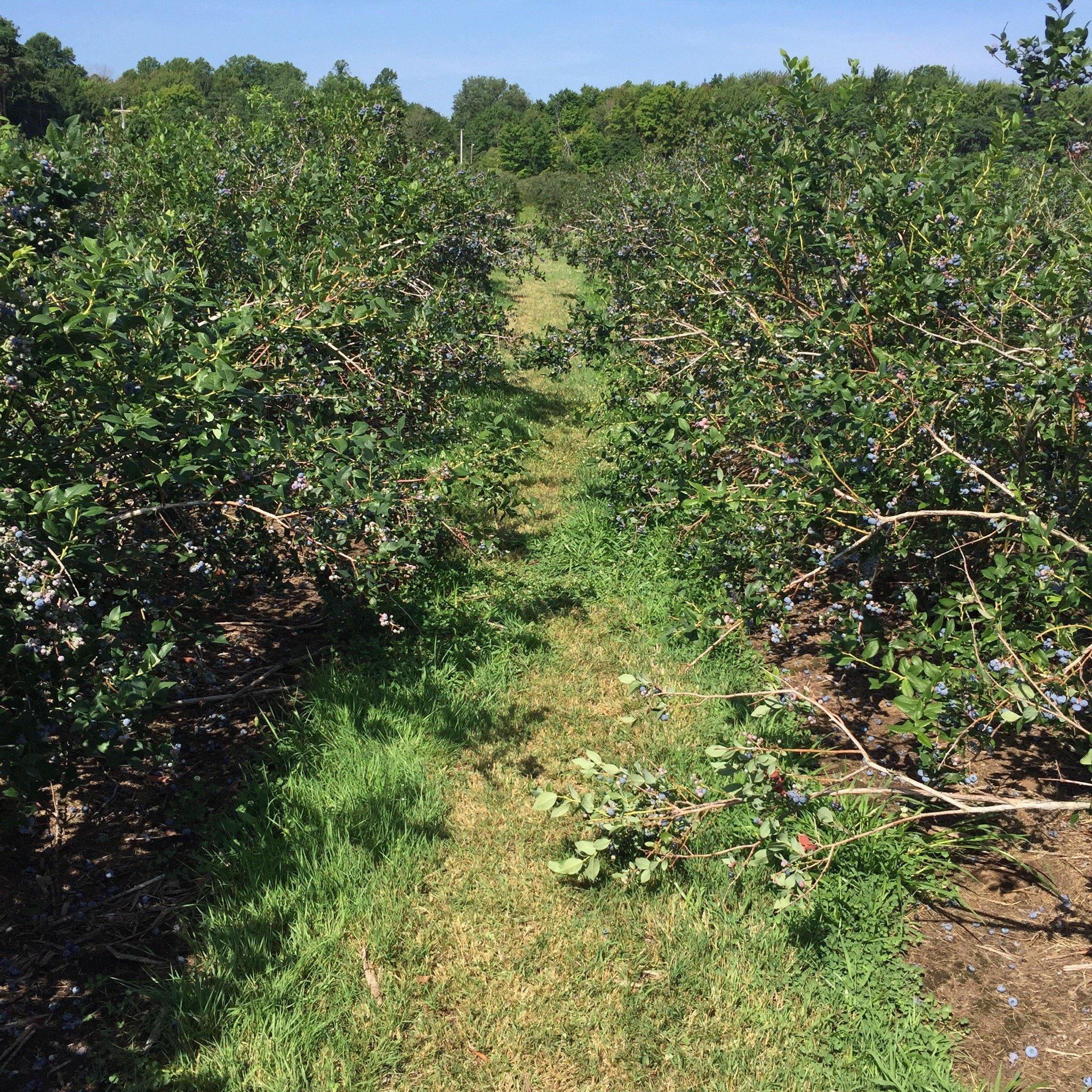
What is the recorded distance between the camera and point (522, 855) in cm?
300

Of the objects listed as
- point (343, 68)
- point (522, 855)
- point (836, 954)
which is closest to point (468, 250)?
point (343, 68)

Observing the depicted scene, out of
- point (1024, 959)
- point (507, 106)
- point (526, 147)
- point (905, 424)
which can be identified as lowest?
point (1024, 959)

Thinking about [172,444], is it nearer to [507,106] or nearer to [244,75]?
[507,106]

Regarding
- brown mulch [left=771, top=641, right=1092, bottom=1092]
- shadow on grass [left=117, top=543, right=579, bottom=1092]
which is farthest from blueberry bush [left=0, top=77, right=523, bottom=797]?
brown mulch [left=771, top=641, right=1092, bottom=1092]

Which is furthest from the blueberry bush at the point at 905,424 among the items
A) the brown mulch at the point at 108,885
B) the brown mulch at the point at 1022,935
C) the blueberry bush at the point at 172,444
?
the brown mulch at the point at 108,885

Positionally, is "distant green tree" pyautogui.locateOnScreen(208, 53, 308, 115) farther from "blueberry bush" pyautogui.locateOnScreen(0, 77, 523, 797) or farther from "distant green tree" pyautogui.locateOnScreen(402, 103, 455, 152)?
"blueberry bush" pyautogui.locateOnScreen(0, 77, 523, 797)

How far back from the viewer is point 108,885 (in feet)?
9.18

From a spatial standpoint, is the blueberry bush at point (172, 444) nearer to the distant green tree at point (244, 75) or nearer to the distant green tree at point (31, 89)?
the distant green tree at point (31, 89)

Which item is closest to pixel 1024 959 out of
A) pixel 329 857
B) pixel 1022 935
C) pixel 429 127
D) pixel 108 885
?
pixel 1022 935

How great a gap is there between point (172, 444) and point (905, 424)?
280cm

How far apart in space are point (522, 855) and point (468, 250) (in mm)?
7843

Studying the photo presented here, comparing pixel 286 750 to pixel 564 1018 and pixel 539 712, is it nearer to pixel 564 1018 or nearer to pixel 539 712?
pixel 539 712

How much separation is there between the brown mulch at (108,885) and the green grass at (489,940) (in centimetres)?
13

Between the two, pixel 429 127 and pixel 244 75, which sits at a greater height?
pixel 244 75
